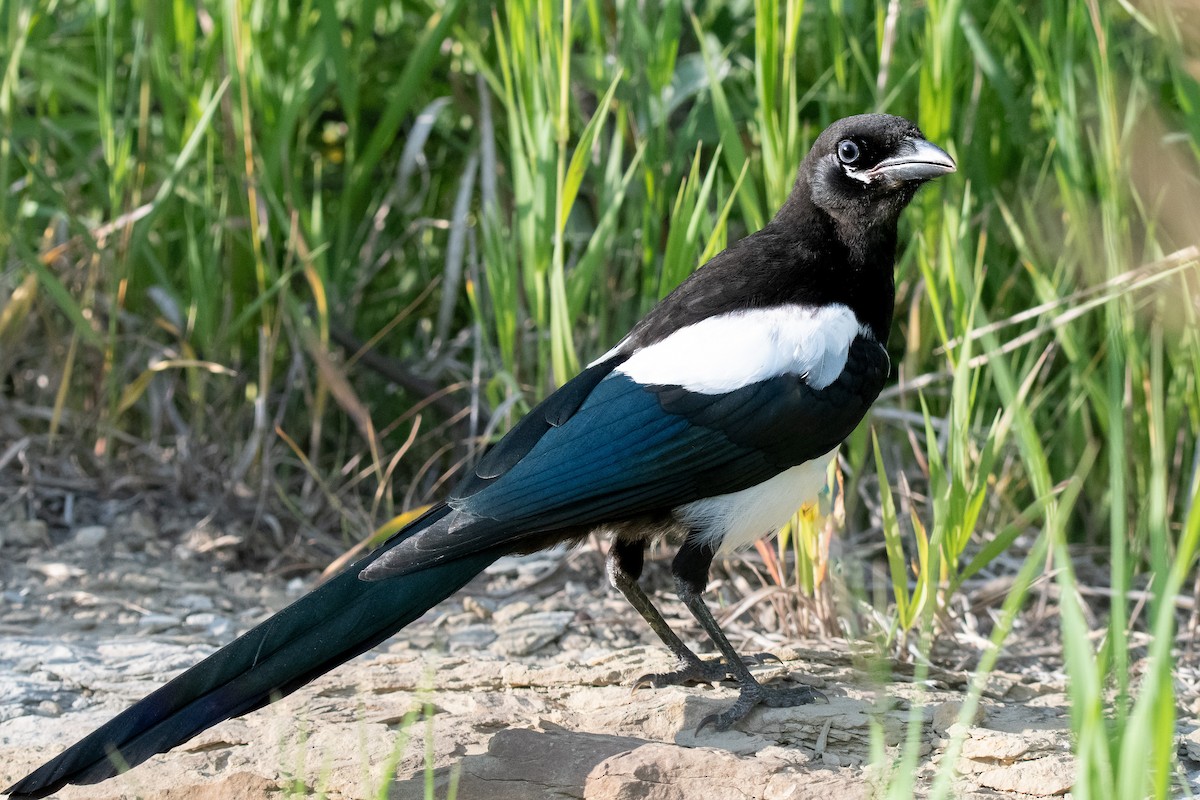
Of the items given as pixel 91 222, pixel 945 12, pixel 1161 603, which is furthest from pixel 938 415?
pixel 91 222

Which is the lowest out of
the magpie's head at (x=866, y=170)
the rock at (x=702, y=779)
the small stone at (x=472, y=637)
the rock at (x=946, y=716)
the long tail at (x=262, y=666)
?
the small stone at (x=472, y=637)

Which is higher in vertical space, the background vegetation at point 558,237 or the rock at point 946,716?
the background vegetation at point 558,237

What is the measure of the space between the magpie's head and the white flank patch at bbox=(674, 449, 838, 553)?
483 mm

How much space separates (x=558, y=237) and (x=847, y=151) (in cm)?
56

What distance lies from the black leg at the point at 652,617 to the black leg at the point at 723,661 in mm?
41

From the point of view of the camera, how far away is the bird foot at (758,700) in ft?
6.94

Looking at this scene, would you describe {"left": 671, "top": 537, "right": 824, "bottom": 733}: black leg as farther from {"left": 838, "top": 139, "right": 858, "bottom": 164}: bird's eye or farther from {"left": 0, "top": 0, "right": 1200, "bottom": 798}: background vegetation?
{"left": 838, "top": 139, "right": 858, "bottom": 164}: bird's eye

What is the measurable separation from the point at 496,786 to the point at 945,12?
164cm

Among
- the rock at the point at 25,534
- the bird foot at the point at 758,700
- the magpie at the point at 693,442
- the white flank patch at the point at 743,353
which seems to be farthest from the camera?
the rock at the point at 25,534

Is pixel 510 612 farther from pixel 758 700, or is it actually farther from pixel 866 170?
pixel 866 170

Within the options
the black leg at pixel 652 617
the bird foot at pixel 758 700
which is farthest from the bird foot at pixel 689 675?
the bird foot at pixel 758 700

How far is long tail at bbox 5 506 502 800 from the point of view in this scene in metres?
1.74

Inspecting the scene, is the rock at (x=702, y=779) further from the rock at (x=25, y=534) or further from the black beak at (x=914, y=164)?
the rock at (x=25, y=534)

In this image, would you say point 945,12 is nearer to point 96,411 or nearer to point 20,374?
point 96,411
